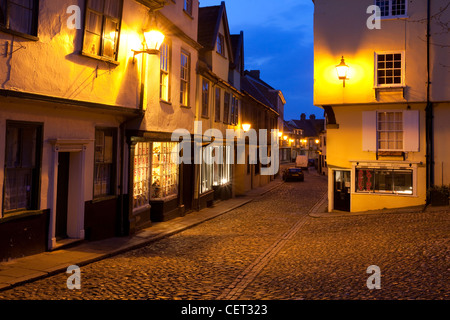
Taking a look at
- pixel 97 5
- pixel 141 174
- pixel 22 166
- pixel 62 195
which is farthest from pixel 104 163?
pixel 97 5

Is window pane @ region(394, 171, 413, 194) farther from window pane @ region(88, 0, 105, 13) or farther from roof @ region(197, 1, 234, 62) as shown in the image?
window pane @ region(88, 0, 105, 13)

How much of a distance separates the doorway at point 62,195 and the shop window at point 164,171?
164 inches

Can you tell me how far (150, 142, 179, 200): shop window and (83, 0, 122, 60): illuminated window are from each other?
427 cm

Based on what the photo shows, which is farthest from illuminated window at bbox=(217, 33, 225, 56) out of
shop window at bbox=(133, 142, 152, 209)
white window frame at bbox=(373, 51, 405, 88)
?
shop window at bbox=(133, 142, 152, 209)

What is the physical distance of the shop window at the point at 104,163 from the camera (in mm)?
11000

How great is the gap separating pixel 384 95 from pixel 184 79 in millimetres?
8264

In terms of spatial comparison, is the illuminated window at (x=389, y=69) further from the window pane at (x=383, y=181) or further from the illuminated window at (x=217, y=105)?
the illuminated window at (x=217, y=105)

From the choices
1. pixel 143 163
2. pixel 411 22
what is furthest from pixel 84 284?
pixel 411 22

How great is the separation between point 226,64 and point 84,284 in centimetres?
1751

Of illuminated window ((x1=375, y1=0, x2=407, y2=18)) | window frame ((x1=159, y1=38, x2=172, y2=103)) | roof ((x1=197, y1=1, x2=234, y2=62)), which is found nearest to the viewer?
window frame ((x1=159, y1=38, x2=172, y2=103))

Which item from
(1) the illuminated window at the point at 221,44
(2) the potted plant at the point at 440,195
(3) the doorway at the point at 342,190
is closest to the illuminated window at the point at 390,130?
(3) the doorway at the point at 342,190

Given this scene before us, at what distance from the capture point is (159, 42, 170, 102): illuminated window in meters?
13.8

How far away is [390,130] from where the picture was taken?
16875 millimetres
